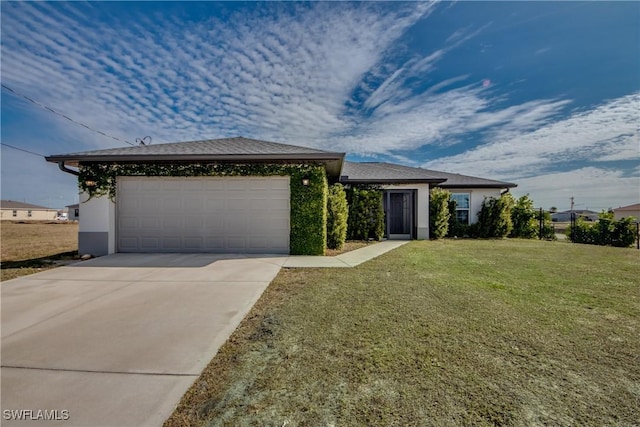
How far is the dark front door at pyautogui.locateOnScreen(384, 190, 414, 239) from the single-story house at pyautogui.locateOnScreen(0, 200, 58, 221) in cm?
6541

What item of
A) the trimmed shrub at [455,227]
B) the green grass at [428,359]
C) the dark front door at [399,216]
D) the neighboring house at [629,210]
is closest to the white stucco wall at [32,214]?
the dark front door at [399,216]

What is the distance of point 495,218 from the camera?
13109 millimetres

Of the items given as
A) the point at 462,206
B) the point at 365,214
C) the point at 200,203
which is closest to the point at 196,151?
the point at 200,203

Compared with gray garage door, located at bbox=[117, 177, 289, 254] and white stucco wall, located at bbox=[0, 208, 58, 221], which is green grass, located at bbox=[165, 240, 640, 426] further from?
white stucco wall, located at bbox=[0, 208, 58, 221]

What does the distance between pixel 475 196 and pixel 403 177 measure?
16.0ft

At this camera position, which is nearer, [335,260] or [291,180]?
[335,260]

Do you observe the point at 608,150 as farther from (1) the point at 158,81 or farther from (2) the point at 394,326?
(1) the point at 158,81

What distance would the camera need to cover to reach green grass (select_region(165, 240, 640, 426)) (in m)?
1.75

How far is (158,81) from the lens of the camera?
11266 millimetres

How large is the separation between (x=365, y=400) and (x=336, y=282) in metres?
3.17

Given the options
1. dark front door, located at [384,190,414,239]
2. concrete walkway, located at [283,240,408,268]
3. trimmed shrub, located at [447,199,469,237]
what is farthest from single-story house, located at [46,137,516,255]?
trimmed shrub, located at [447,199,469,237]

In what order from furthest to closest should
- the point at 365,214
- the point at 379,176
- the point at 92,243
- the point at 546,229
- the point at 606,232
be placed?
1. the point at 546,229
2. the point at 379,176
3. the point at 606,232
4. the point at 365,214
5. the point at 92,243

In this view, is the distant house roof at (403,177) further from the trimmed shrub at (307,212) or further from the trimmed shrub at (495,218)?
the trimmed shrub at (307,212)

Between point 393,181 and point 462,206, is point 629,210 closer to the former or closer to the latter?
point 462,206
